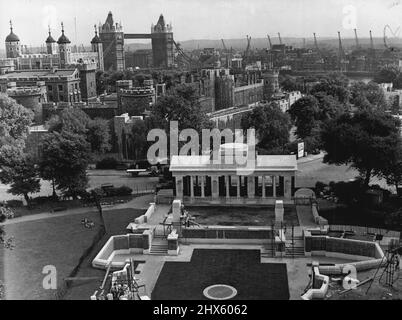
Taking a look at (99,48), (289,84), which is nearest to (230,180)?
(289,84)

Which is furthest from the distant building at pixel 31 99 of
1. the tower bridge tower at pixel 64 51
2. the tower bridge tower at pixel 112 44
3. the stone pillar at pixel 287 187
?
the stone pillar at pixel 287 187

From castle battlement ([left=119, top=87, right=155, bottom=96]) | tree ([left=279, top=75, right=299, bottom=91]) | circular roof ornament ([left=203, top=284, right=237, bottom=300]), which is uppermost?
castle battlement ([left=119, top=87, right=155, bottom=96])

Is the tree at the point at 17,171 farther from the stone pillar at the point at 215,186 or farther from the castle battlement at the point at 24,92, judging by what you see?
the castle battlement at the point at 24,92

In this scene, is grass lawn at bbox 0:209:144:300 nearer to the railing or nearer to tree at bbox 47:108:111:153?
tree at bbox 47:108:111:153

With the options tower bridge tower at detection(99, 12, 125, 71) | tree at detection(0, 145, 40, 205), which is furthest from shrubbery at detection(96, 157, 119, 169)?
tower bridge tower at detection(99, 12, 125, 71)

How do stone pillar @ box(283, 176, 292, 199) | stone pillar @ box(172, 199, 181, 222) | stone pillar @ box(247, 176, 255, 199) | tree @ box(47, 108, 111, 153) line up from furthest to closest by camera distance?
1. tree @ box(47, 108, 111, 153)
2. stone pillar @ box(247, 176, 255, 199)
3. stone pillar @ box(283, 176, 292, 199)
4. stone pillar @ box(172, 199, 181, 222)

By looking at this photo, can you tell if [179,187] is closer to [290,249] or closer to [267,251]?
[267,251]
